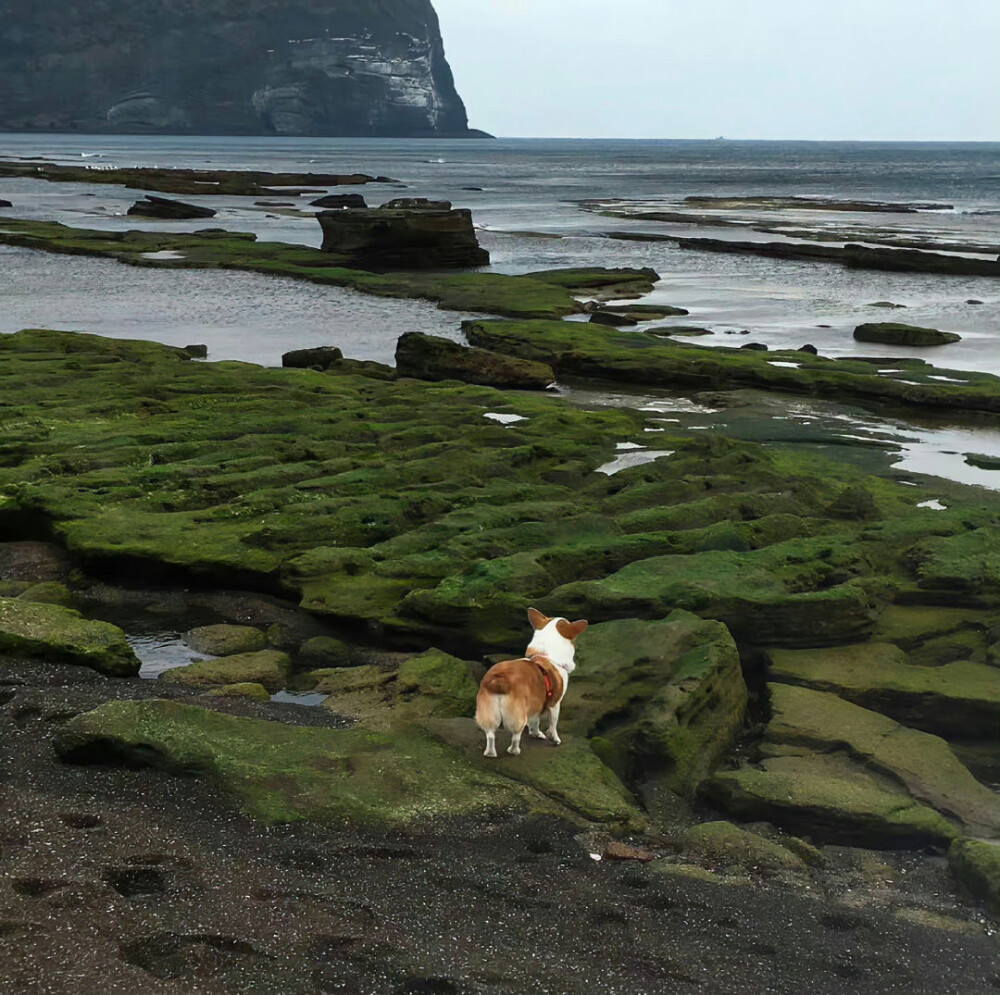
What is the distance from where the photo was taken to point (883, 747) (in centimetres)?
930

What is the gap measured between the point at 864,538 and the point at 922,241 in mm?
56784

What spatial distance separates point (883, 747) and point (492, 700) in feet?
10.2

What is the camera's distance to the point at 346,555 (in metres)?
12.9

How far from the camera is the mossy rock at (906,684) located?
10.0 metres

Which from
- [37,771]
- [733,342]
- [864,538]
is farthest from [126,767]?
[733,342]

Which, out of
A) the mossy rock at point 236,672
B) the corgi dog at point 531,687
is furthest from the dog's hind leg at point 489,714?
the mossy rock at point 236,672

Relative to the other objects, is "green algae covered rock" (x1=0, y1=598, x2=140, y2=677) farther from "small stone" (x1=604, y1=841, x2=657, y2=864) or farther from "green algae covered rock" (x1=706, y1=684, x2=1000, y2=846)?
"green algae covered rock" (x1=706, y1=684, x2=1000, y2=846)

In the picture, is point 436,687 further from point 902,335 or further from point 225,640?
point 902,335

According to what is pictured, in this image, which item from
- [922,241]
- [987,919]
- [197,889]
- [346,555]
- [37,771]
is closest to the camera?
[197,889]

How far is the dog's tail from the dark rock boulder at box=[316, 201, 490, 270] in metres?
43.2

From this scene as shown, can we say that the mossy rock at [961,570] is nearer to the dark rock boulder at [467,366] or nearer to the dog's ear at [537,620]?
the dog's ear at [537,620]

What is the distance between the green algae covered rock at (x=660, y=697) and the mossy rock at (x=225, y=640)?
3095mm

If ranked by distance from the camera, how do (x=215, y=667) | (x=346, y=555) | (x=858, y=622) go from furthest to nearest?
(x=346, y=555) → (x=858, y=622) → (x=215, y=667)

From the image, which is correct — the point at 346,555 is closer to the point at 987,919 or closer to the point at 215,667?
the point at 215,667
